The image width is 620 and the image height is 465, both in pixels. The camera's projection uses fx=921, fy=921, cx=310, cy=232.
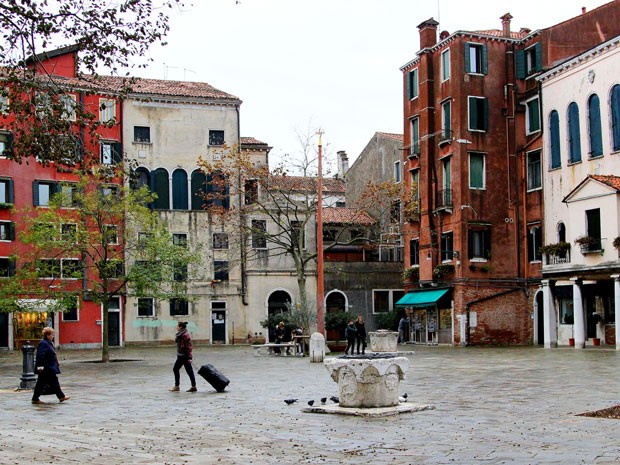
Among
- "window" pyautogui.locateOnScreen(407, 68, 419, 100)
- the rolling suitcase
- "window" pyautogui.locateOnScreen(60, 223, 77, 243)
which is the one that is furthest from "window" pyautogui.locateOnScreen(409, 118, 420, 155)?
the rolling suitcase

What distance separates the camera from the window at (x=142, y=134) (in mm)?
53097

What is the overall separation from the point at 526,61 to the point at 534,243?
8.86m

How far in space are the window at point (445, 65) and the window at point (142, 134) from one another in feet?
58.0

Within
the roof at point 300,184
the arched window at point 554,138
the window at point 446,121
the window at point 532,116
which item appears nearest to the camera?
the roof at point 300,184

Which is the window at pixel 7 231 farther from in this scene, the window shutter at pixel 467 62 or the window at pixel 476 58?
the window at pixel 476 58

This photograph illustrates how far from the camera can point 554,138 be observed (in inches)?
1634

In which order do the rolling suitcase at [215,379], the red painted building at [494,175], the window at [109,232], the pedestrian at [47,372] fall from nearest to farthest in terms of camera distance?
the pedestrian at [47,372] → the rolling suitcase at [215,379] → the window at [109,232] → the red painted building at [494,175]

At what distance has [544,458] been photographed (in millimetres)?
→ 9789

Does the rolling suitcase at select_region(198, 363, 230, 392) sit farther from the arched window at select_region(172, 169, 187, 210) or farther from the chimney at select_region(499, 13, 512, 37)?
the arched window at select_region(172, 169, 187, 210)

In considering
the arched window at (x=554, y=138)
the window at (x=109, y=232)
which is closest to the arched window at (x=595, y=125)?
the arched window at (x=554, y=138)

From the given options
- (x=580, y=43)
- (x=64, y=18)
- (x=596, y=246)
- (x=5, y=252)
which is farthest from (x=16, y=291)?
(x=580, y=43)

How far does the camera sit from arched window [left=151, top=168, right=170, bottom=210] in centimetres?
5303

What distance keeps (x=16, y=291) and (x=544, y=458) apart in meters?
28.8

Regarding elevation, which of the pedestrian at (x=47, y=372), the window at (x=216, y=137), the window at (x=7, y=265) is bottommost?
the pedestrian at (x=47, y=372)
